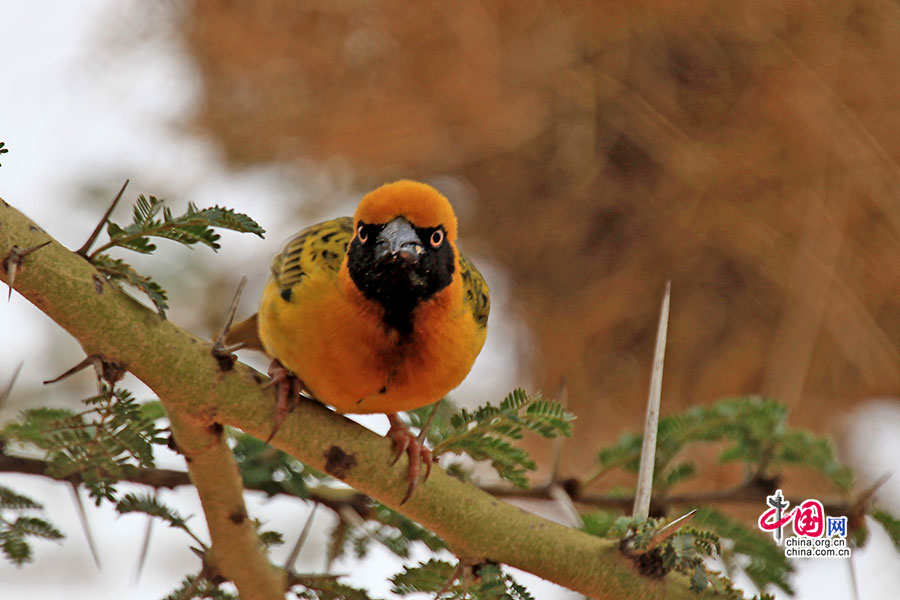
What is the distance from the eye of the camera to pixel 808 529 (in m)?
0.69

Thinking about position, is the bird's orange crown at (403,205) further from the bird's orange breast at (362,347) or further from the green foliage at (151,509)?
the green foliage at (151,509)

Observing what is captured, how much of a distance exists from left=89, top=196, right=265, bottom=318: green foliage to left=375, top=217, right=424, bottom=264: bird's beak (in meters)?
0.18

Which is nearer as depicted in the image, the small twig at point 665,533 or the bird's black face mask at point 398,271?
the small twig at point 665,533

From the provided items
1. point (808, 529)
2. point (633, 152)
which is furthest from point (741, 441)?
point (633, 152)

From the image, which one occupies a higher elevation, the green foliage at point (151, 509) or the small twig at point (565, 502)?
the small twig at point (565, 502)

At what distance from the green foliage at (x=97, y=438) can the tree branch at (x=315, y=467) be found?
24 mm

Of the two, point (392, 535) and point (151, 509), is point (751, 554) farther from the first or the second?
point (151, 509)

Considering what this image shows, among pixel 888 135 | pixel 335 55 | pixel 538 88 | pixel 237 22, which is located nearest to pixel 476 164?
pixel 538 88

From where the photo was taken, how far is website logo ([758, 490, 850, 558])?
0.67 metres

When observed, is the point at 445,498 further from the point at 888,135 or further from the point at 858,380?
the point at 858,380

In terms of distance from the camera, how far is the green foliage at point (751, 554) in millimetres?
628

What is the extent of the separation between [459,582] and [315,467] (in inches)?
3.9

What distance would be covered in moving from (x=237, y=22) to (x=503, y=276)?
53 centimetres

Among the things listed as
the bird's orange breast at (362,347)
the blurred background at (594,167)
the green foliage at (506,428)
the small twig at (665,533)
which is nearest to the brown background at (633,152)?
the blurred background at (594,167)
